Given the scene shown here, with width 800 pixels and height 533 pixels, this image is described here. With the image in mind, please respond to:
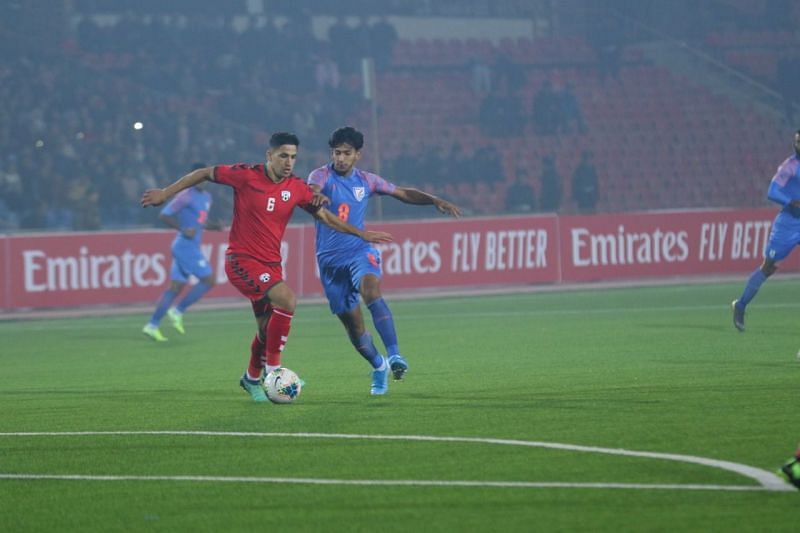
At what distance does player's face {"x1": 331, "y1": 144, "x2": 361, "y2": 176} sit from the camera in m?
11.8

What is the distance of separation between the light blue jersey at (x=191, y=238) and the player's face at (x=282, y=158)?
8792 mm

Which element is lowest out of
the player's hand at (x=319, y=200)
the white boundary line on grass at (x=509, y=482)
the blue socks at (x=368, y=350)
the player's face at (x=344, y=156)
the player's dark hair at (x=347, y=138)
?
the blue socks at (x=368, y=350)

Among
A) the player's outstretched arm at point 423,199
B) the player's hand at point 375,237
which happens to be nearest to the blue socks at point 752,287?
the player's outstretched arm at point 423,199

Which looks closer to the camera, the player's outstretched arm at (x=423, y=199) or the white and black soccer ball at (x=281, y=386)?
the white and black soccer ball at (x=281, y=386)

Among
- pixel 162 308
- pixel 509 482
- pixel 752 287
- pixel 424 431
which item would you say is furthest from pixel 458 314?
pixel 509 482

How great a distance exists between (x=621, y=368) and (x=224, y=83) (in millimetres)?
22716

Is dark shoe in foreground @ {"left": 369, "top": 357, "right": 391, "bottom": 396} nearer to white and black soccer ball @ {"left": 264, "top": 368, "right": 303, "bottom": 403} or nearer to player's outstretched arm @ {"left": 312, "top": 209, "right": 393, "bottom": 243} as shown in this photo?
white and black soccer ball @ {"left": 264, "top": 368, "right": 303, "bottom": 403}

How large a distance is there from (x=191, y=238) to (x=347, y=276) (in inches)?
334

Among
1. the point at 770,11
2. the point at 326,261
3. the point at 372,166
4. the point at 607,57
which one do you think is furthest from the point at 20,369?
the point at 770,11

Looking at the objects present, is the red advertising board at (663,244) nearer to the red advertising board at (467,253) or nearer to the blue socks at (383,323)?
the red advertising board at (467,253)

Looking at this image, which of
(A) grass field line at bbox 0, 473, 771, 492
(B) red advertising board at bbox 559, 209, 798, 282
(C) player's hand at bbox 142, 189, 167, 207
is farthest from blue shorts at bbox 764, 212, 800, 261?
(B) red advertising board at bbox 559, 209, 798, 282

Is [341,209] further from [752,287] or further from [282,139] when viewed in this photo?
[752,287]

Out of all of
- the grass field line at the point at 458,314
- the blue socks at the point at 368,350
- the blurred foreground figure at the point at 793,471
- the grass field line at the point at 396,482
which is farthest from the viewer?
the grass field line at the point at 458,314

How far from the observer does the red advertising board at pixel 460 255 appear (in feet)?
83.3
